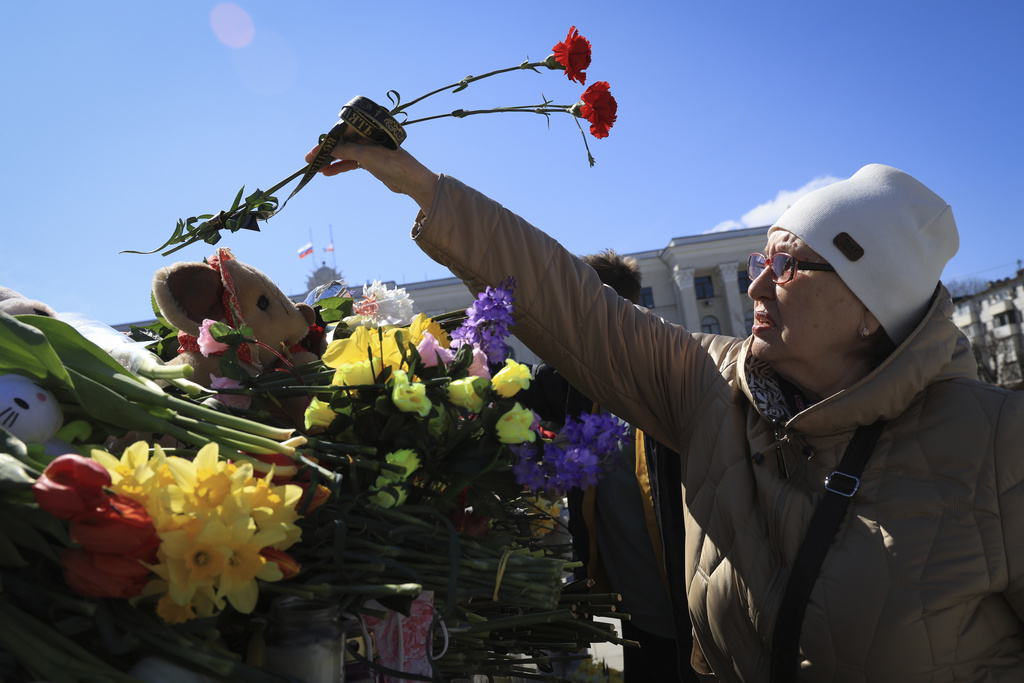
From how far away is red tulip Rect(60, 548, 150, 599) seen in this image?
62 centimetres

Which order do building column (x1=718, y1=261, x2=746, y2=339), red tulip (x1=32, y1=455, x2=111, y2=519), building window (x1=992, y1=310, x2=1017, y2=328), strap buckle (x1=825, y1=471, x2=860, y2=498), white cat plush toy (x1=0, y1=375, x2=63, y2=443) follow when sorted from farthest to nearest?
building window (x1=992, y1=310, x2=1017, y2=328) < building column (x1=718, y1=261, x2=746, y2=339) < strap buckle (x1=825, y1=471, x2=860, y2=498) < white cat plush toy (x1=0, y1=375, x2=63, y2=443) < red tulip (x1=32, y1=455, x2=111, y2=519)

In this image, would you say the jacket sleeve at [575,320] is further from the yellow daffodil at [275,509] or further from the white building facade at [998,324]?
the white building facade at [998,324]

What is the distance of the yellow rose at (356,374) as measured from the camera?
91cm

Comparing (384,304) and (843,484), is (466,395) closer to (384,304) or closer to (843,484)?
(384,304)

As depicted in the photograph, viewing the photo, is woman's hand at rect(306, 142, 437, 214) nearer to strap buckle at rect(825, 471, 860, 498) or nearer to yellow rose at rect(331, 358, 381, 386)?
yellow rose at rect(331, 358, 381, 386)

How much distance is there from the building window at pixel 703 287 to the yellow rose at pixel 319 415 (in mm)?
39306

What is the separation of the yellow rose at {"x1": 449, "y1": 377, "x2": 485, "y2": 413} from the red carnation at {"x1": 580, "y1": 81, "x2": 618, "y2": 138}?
68 cm

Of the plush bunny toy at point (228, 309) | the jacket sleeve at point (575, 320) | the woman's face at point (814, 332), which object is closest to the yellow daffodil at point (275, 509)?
the plush bunny toy at point (228, 309)

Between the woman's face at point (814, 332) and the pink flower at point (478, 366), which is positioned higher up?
the woman's face at point (814, 332)

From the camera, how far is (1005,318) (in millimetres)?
46594

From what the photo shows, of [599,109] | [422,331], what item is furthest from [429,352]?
[599,109]

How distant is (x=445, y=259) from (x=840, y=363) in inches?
36.8

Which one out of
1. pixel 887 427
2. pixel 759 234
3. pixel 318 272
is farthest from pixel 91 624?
pixel 759 234

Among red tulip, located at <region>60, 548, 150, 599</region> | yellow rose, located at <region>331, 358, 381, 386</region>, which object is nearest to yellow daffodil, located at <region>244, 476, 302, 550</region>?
red tulip, located at <region>60, 548, 150, 599</region>
